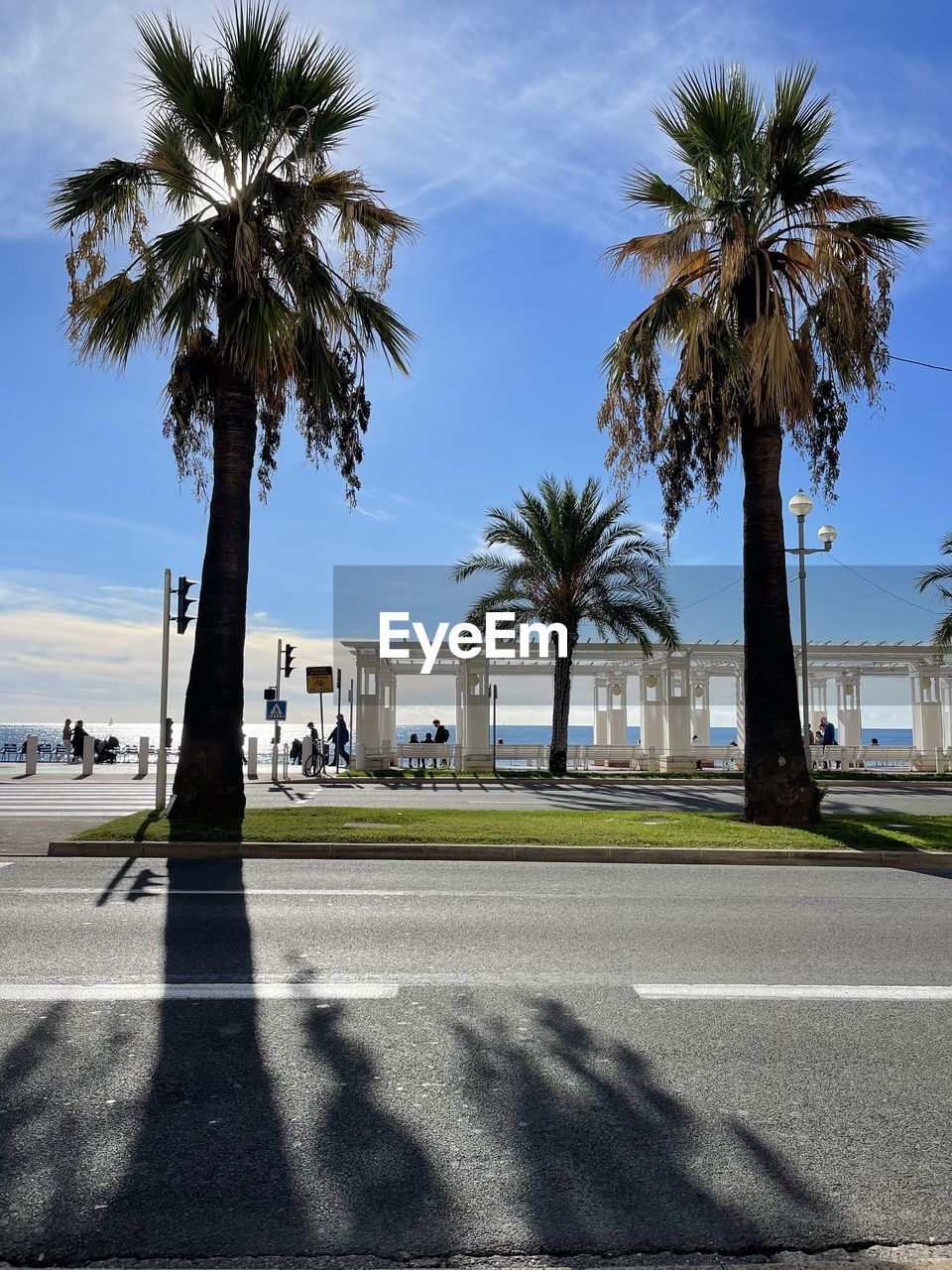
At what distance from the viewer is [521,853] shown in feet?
37.3

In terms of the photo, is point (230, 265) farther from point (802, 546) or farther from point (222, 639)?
point (802, 546)

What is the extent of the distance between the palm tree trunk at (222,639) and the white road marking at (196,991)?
718cm

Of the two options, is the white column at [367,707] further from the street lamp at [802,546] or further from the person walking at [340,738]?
the street lamp at [802,546]

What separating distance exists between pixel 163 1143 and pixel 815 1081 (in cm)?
256

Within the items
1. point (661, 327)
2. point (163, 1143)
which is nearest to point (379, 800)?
point (661, 327)

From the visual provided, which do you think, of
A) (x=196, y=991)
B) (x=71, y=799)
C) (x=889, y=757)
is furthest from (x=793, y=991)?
(x=889, y=757)

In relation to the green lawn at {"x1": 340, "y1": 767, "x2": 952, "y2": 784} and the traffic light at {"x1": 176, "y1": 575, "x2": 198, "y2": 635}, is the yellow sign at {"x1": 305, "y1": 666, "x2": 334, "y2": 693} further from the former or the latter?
the traffic light at {"x1": 176, "y1": 575, "x2": 198, "y2": 635}

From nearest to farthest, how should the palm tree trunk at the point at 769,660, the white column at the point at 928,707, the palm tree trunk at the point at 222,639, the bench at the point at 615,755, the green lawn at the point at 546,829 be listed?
the green lawn at the point at 546,829, the palm tree trunk at the point at 222,639, the palm tree trunk at the point at 769,660, the bench at the point at 615,755, the white column at the point at 928,707

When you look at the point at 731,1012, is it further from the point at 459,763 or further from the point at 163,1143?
the point at 459,763

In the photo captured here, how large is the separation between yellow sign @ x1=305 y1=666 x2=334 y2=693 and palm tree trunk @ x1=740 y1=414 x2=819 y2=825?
14196 millimetres

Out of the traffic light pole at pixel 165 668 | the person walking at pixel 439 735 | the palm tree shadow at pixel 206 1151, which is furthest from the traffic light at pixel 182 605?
the person walking at pixel 439 735

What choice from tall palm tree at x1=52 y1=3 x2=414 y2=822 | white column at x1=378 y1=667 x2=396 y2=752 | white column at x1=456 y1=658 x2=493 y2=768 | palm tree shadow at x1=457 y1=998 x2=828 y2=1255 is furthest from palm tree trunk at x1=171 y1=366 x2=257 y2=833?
white column at x1=378 y1=667 x2=396 y2=752

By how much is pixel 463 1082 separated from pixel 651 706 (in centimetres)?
3021

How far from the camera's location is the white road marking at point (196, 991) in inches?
210
